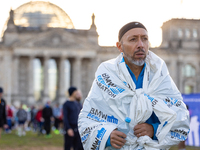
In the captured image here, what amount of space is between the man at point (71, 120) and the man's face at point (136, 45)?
596 centimetres

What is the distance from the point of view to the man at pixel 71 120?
8.85 meters

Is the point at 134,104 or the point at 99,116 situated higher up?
the point at 134,104

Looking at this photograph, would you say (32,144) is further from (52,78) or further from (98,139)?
(52,78)

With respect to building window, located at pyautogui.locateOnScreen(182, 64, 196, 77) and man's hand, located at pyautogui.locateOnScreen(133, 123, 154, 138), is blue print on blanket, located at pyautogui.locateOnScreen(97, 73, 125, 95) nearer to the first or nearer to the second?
man's hand, located at pyautogui.locateOnScreen(133, 123, 154, 138)

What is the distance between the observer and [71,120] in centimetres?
892

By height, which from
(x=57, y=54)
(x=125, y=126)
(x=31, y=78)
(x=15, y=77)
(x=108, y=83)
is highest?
(x=108, y=83)

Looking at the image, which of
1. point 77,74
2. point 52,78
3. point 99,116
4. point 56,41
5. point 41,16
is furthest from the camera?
point 41,16

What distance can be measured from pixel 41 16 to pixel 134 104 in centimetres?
6155

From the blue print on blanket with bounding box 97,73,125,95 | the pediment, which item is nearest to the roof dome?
the pediment

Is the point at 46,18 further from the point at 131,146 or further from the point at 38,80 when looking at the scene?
the point at 131,146

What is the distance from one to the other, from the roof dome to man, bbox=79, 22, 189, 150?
5987 cm

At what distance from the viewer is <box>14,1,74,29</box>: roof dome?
6206 cm

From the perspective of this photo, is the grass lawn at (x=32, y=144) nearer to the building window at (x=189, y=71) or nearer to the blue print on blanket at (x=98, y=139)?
the blue print on blanket at (x=98, y=139)

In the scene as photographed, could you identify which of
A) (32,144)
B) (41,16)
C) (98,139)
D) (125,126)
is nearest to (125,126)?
(125,126)
